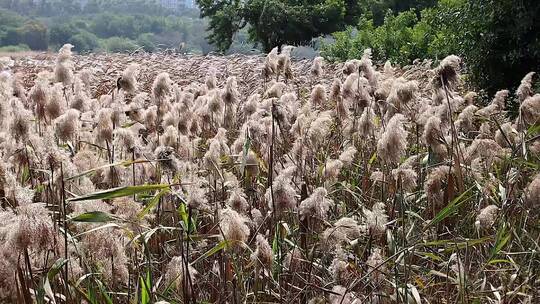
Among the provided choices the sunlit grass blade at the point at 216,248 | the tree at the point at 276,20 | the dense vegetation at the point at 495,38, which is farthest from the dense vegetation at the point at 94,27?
the sunlit grass blade at the point at 216,248

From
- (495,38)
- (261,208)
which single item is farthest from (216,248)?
(495,38)

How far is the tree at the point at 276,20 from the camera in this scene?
82.7 feet

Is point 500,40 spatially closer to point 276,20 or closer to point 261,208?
point 261,208

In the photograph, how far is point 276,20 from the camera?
981 inches

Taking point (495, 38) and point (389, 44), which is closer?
point (495, 38)

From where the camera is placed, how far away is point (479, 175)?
3.15m

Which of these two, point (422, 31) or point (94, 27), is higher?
point (422, 31)

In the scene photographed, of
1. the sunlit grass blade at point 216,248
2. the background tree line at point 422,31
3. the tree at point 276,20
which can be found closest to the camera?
the sunlit grass blade at point 216,248

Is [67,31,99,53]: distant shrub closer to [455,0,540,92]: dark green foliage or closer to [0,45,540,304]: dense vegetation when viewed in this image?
[455,0,540,92]: dark green foliage

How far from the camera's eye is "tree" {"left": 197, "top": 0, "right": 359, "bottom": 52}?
25.2 meters

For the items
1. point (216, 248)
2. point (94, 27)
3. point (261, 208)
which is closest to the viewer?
point (216, 248)

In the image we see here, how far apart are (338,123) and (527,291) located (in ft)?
7.83

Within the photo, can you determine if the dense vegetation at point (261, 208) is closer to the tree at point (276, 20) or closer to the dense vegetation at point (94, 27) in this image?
the tree at point (276, 20)

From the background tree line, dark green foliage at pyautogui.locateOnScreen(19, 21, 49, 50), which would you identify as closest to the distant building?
dark green foliage at pyautogui.locateOnScreen(19, 21, 49, 50)
